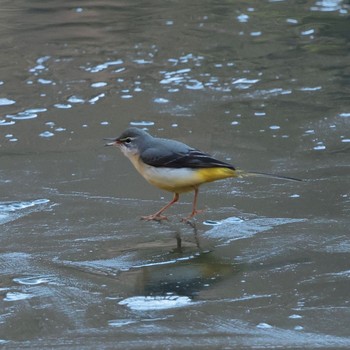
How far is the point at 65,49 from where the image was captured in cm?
1159

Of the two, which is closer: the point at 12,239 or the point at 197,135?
the point at 12,239

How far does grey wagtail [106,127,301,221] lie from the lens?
6.32m

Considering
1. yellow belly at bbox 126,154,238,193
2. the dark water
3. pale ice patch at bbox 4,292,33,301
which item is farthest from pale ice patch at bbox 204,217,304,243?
pale ice patch at bbox 4,292,33,301

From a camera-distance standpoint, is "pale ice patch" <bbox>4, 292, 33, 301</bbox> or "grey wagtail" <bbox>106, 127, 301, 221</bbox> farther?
"grey wagtail" <bbox>106, 127, 301, 221</bbox>

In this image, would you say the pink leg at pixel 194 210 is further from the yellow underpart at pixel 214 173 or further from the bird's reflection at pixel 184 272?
the bird's reflection at pixel 184 272

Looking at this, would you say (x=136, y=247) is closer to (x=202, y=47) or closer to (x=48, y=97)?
(x=48, y=97)

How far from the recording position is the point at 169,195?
7.13 m

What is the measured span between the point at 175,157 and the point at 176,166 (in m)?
0.06

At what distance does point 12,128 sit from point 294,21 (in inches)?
208

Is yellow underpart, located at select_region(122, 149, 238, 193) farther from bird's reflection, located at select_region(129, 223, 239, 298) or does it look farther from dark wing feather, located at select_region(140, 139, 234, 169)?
bird's reflection, located at select_region(129, 223, 239, 298)

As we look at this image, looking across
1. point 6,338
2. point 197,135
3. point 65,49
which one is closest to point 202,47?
point 65,49

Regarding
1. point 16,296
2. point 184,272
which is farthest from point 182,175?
point 16,296

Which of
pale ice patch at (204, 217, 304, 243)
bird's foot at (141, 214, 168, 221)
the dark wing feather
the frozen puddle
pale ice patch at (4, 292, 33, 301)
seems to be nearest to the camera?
the frozen puddle

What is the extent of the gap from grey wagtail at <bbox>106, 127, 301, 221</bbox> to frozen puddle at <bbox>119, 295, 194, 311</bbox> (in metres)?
1.38
